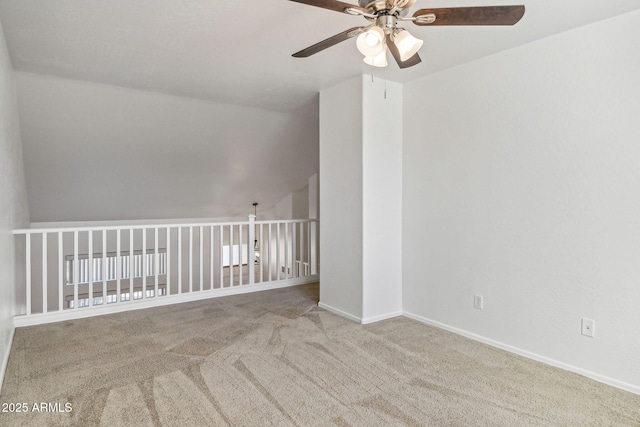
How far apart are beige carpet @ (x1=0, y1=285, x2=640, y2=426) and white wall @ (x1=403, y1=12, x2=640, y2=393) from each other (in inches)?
11.6

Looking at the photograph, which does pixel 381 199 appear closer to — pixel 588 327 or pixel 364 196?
pixel 364 196

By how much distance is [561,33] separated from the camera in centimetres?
258

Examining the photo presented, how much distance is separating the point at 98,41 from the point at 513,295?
3.63 metres

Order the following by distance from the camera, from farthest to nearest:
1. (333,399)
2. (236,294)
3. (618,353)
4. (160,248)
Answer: (160,248) < (236,294) < (618,353) < (333,399)

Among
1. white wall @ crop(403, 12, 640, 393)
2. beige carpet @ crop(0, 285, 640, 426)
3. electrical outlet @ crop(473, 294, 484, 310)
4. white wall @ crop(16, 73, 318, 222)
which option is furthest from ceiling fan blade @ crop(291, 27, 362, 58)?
white wall @ crop(16, 73, 318, 222)

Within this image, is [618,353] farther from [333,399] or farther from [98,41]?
[98,41]

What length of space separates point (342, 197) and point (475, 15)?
2.31 m

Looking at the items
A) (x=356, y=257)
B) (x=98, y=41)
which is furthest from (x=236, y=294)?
(x=98, y=41)

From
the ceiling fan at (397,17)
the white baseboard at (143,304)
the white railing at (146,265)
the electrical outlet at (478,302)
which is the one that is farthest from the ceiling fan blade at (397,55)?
the white baseboard at (143,304)

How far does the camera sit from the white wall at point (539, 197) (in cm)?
235

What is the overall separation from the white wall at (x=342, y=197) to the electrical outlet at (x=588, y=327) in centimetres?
174

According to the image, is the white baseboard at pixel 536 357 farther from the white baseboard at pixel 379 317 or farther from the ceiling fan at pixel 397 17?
the ceiling fan at pixel 397 17

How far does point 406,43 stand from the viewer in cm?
183

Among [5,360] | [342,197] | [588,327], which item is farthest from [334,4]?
[5,360]
